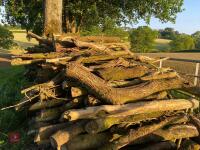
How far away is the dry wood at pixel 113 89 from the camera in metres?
5.93

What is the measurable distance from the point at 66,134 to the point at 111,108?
782 millimetres

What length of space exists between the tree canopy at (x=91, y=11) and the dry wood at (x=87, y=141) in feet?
59.0

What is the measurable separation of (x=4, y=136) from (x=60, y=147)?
8.82 feet

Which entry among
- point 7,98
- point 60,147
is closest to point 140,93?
point 60,147

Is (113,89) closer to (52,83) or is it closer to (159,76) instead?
(159,76)

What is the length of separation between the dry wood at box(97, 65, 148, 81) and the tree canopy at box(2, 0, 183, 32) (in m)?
16.6

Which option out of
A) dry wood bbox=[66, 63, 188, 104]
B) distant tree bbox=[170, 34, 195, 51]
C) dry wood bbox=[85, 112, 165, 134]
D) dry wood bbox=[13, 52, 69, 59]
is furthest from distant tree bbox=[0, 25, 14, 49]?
distant tree bbox=[170, 34, 195, 51]

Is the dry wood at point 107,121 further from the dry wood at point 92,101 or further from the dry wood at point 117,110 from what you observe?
the dry wood at point 92,101

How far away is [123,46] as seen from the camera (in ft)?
30.0

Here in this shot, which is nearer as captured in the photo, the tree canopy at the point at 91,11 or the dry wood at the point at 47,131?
the dry wood at the point at 47,131

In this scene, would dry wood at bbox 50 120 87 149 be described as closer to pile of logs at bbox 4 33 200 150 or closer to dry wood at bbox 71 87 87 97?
pile of logs at bbox 4 33 200 150

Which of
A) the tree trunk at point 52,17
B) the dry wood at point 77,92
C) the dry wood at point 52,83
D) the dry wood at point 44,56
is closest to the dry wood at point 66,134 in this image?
the dry wood at point 77,92

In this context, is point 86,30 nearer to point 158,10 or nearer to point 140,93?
point 158,10

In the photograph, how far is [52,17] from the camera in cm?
1463
